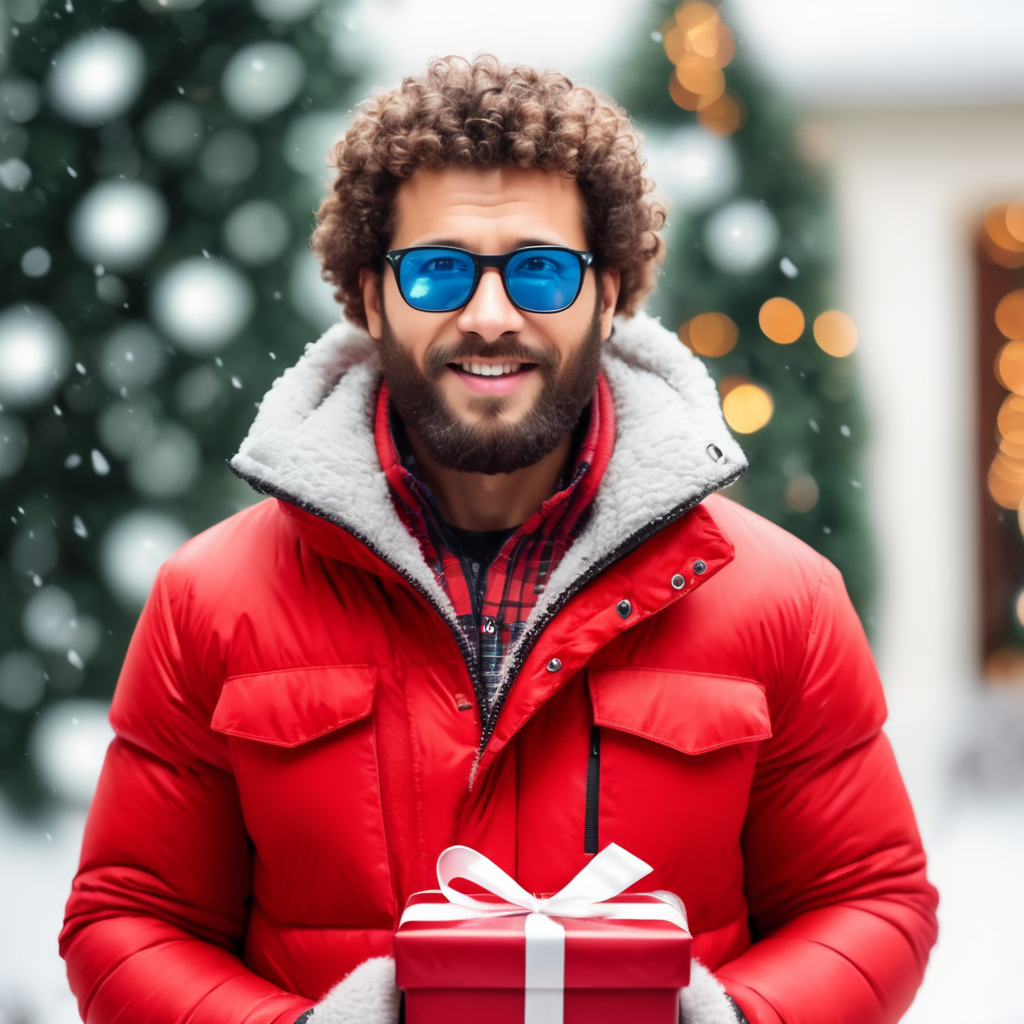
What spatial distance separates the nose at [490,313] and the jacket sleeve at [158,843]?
24.2 inches


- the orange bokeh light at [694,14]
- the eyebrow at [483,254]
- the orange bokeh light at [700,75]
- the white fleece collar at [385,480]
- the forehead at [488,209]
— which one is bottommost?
the white fleece collar at [385,480]

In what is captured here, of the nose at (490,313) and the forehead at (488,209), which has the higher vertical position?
the forehead at (488,209)

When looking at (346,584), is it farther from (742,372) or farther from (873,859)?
(742,372)

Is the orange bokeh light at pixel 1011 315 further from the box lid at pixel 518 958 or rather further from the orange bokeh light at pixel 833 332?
the box lid at pixel 518 958

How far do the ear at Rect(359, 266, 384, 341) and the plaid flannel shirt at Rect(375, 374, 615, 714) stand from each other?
0.22 m

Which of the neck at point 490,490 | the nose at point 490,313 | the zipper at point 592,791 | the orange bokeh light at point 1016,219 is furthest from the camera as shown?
the orange bokeh light at point 1016,219

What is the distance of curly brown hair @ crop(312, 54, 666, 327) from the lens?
1.60 metres

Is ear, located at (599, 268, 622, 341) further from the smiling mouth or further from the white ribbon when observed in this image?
the white ribbon

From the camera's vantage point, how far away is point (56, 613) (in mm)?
3068

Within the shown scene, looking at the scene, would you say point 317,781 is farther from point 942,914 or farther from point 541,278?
point 942,914

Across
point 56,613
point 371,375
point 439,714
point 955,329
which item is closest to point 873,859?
point 439,714

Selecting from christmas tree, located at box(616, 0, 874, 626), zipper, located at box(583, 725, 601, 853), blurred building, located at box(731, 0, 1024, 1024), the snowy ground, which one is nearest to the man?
zipper, located at box(583, 725, 601, 853)

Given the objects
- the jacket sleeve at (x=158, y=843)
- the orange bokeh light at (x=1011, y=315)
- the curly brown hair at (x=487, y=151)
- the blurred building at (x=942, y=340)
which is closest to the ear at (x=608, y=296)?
the curly brown hair at (x=487, y=151)

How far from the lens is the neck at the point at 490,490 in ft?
5.60
